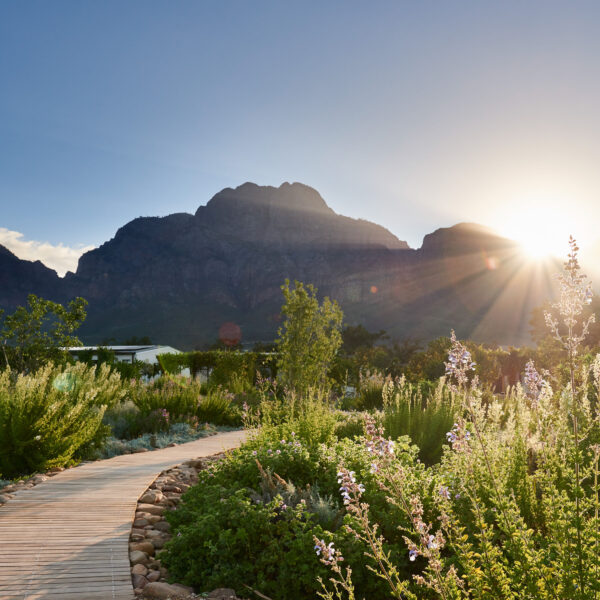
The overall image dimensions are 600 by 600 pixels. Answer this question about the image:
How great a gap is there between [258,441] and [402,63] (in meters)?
8.28

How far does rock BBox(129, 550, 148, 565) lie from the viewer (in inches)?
122

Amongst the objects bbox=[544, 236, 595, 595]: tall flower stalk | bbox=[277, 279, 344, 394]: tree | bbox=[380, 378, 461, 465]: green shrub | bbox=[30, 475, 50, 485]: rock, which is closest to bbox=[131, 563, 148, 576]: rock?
bbox=[30, 475, 50, 485]: rock

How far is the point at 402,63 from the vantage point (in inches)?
363

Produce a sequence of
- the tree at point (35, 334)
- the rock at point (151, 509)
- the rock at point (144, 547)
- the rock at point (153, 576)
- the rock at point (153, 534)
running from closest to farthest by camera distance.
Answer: the rock at point (153, 576) < the rock at point (144, 547) < the rock at point (153, 534) < the rock at point (151, 509) < the tree at point (35, 334)

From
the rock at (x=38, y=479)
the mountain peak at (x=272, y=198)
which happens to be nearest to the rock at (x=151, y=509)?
the rock at (x=38, y=479)

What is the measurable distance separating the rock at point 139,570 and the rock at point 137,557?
0.08 metres

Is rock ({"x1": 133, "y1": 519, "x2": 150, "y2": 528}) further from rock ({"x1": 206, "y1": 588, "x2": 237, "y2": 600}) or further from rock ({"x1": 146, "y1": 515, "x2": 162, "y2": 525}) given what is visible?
rock ({"x1": 206, "y1": 588, "x2": 237, "y2": 600})

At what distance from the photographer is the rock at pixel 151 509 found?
405cm

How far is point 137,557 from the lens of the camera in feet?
10.3

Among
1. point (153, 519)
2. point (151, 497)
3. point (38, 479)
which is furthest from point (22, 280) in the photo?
point (153, 519)

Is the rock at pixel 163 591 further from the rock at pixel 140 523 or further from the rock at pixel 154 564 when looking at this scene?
the rock at pixel 140 523

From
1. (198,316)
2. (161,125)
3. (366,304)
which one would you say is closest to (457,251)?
(366,304)

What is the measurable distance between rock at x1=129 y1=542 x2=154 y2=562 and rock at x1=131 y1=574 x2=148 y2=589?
38 cm

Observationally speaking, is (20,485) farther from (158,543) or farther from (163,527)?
(158,543)
